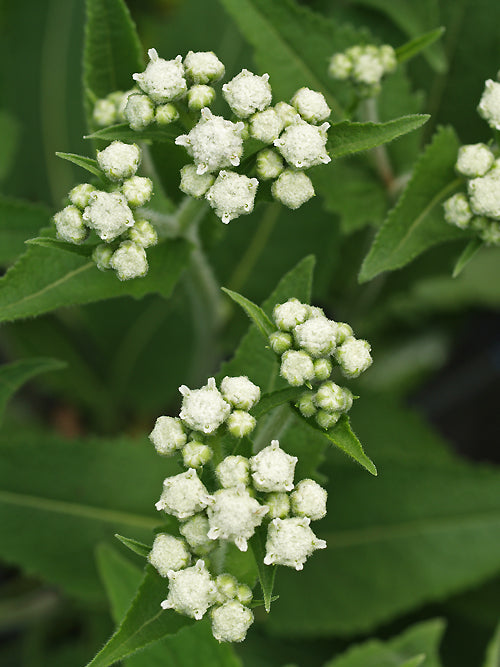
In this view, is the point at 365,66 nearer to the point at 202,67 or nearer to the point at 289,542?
the point at 202,67

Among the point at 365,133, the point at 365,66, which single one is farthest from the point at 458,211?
the point at 365,66

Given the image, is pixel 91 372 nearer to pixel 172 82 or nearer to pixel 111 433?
pixel 111 433

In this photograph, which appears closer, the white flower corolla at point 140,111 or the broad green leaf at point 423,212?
the white flower corolla at point 140,111

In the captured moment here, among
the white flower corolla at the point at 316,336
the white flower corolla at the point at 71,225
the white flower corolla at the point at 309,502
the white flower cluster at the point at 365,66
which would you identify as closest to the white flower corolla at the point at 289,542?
the white flower corolla at the point at 309,502

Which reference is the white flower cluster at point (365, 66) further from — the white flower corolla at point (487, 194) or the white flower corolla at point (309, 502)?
the white flower corolla at point (309, 502)

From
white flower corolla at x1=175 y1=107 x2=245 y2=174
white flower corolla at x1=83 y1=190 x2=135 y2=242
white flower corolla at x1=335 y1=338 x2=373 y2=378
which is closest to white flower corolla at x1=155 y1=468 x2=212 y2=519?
white flower corolla at x1=335 y1=338 x2=373 y2=378

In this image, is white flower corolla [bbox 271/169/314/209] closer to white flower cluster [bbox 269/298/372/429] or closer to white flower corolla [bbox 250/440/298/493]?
white flower cluster [bbox 269/298/372/429]
